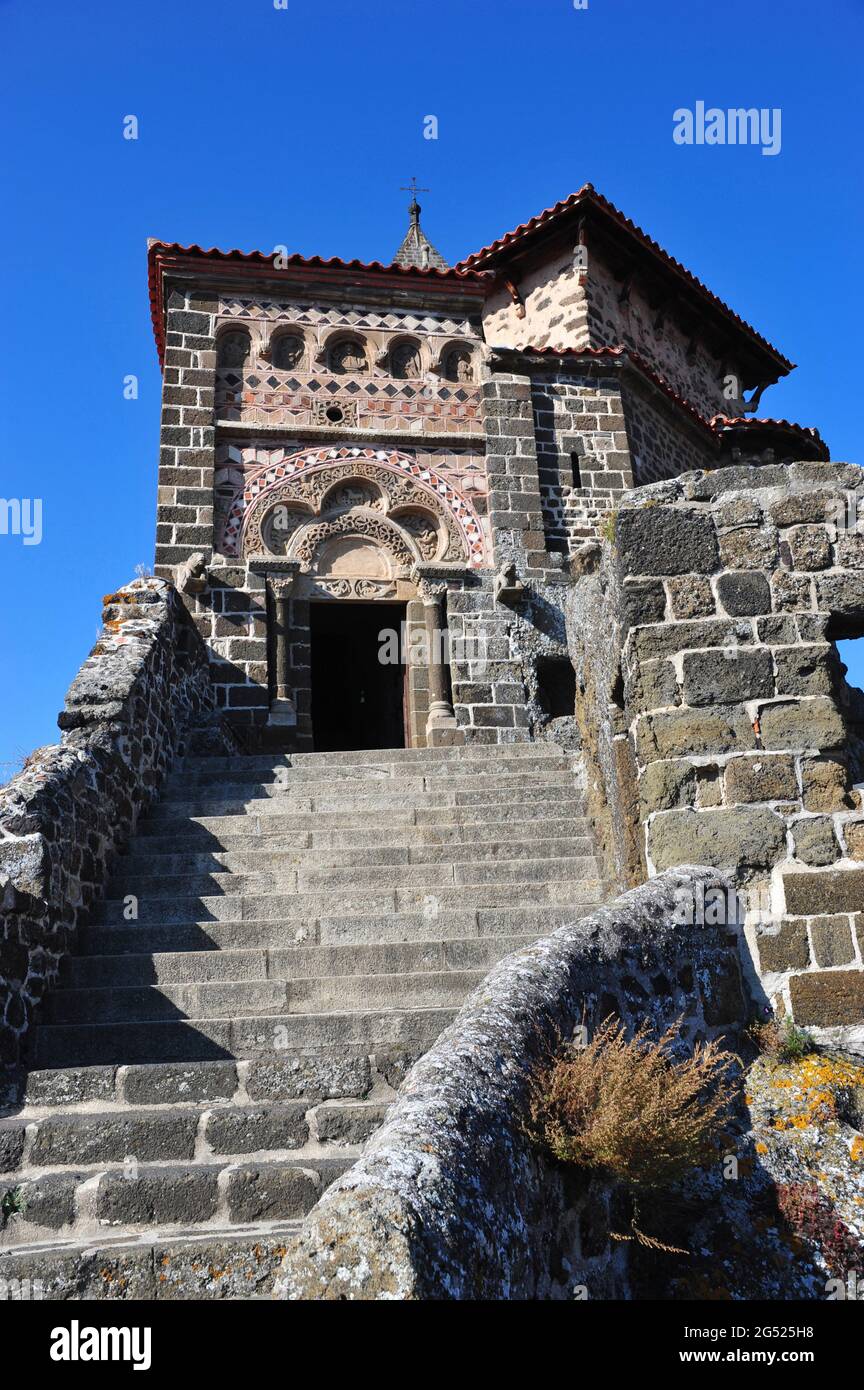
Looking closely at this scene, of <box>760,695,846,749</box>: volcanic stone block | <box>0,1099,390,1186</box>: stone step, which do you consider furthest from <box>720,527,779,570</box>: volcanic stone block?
<box>0,1099,390,1186</box>: stone step

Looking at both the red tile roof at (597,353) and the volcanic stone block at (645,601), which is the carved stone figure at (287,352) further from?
the volcanic stone block at (645,601)

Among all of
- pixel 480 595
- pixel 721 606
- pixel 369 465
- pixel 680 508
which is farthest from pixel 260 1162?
pixel 369 465

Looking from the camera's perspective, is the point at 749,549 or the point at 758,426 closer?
the point at 749,549

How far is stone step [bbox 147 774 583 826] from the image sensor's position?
24.5ft

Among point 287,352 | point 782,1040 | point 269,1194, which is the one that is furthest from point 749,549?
point 287,352

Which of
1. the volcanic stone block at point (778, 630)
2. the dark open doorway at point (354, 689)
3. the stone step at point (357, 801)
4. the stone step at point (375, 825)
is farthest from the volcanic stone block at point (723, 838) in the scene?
the dark open doorway at point (354, 689)

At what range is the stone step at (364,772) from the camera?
A: 26.5 ft

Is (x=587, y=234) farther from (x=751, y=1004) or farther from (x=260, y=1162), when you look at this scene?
(x=260, y=1162)

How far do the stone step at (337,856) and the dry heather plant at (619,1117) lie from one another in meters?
3.47

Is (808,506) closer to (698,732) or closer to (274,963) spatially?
(698,732)

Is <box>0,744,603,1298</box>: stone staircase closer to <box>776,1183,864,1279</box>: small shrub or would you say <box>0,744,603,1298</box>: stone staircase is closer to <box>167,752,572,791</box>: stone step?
<box>167,752,572,791</box>: stone step

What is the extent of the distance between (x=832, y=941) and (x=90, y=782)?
4158 mm

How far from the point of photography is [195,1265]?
306cm

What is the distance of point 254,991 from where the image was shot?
204 inches
